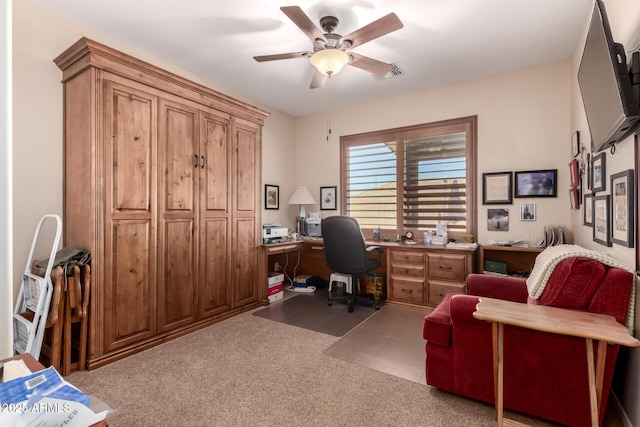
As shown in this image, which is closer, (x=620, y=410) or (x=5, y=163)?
(x=5, y=163)

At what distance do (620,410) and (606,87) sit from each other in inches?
70.7

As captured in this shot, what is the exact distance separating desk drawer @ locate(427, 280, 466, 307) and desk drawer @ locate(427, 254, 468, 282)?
66 millimetres

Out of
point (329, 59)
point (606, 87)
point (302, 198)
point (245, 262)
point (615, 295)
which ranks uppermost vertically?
point (329, 59)

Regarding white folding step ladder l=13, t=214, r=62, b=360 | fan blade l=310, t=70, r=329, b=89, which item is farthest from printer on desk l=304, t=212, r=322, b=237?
white folding step ladder l=13, t=214, r=62, b=360

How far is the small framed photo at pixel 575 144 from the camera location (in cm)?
288

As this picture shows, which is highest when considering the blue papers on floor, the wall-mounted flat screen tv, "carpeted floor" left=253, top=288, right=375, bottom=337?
the wall-mounted flat screen tv

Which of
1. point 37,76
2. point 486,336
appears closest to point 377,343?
point 486,336

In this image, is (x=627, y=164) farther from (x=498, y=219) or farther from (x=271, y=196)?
(x=271, y=196)

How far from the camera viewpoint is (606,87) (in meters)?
1.56

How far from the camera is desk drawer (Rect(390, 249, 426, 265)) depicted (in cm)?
369

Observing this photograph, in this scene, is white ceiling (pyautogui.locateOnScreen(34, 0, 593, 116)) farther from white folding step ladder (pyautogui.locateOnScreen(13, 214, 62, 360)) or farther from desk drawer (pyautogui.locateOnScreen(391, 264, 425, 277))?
desk drawer (pyautogui.locateOnScreen(391, 264, 425, 277))

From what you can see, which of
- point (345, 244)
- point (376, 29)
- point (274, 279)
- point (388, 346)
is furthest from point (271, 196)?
point (376, 29)

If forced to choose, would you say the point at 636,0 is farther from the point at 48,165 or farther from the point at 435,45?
the point at 48,165

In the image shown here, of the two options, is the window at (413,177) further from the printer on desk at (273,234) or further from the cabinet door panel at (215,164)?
the cabinet door panel at (215,164)
